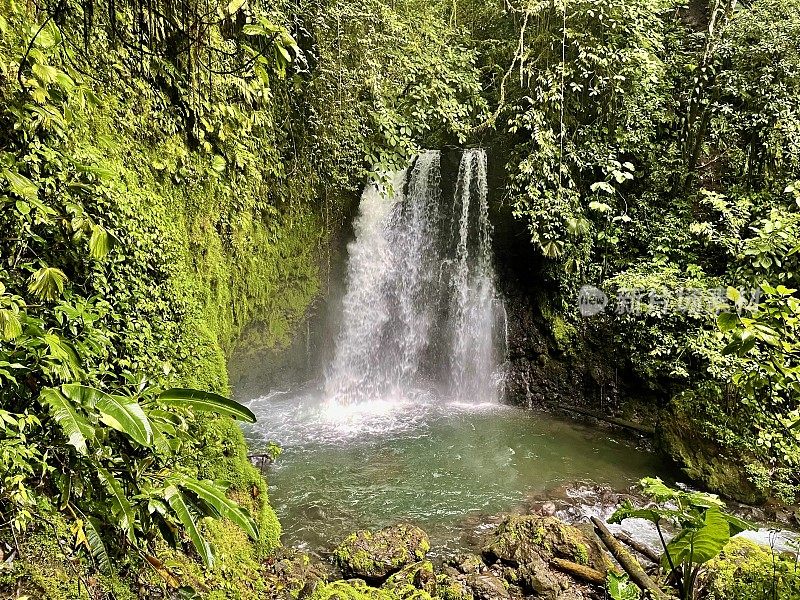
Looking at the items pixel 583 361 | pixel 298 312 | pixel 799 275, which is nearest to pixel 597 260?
pixel 583 361

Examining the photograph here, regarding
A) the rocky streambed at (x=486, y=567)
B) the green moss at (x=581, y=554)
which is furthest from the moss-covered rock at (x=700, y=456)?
the green moss at (x=581, y=554)

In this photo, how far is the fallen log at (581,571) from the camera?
3.92 meters

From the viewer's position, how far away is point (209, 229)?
532 cm

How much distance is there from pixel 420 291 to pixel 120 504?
25.0 ft

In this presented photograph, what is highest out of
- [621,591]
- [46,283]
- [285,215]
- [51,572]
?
[285,215]

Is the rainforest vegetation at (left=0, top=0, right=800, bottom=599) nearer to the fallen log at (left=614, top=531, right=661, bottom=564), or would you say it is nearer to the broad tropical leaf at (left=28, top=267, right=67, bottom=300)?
the broad tropical leaf at (left=28, top=267, right=67, bottom=300)

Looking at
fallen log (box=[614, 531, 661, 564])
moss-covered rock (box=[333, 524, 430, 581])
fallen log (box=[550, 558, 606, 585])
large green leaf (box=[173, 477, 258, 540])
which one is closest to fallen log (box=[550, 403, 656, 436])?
fallen log (box=[614, 531, 661, 564])

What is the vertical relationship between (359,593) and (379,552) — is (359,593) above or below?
above

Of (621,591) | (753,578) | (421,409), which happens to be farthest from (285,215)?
(753,578)

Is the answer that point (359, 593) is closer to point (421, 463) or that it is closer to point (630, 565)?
point (630, 565)

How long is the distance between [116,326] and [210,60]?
3.24 m

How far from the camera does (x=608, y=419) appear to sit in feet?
26.9

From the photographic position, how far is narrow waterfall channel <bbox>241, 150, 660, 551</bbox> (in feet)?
18.6

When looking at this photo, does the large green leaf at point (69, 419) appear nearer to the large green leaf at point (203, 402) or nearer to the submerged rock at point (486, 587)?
the large green leaf at point (203, 402)
